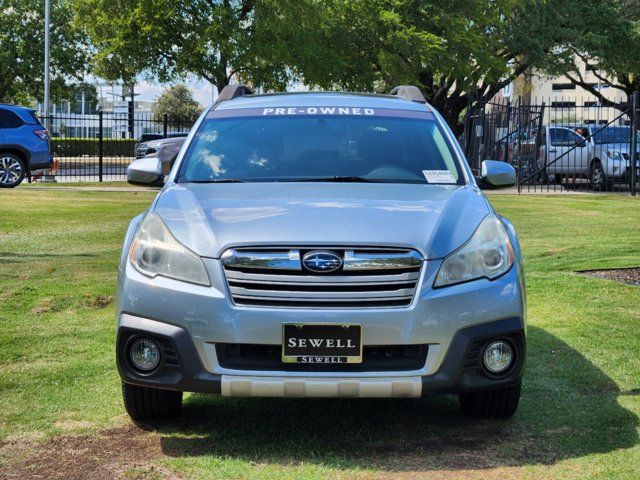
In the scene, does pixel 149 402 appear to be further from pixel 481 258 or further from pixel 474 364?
pixel 481 258

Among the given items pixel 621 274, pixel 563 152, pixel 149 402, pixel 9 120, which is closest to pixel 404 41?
pixel 563 152

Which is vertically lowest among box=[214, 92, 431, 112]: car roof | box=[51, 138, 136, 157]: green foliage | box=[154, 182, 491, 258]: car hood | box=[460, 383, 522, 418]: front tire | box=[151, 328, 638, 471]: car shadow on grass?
box=[151, 328, 638, 471]: car shadow on grass

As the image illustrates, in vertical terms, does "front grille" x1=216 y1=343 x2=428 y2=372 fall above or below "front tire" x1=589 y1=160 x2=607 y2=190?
below

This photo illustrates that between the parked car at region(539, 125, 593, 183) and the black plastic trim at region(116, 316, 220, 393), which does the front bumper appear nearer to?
the black plastic trim at region(116, 316, 220, 393)

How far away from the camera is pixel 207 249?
416 cm

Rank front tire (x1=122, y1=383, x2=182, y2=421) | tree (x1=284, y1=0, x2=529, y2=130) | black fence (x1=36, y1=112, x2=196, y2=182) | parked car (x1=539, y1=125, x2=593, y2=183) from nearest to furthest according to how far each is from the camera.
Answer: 1. front tire (x1=122, y1=383, x2=182, y2=421)
2. parked car (x1=539, y1=125, x2=593, y2=183)
3. black fence (x1=36, y1=112, x2=196, y2=182)
4. tree (x1=284, y1=0, x2=529, y2=130)

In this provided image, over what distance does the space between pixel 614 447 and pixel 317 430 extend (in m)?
1.36

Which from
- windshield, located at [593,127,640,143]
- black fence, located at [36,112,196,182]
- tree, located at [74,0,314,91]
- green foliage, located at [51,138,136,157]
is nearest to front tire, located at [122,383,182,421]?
windshield, located at [593,127,640,143]

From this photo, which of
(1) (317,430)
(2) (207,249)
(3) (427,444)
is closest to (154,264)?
(2) (207,249)

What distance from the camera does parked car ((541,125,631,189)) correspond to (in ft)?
81.0

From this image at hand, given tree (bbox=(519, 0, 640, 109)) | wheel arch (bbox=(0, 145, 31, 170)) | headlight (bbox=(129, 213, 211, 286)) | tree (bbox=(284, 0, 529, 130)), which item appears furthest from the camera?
tree (bbox=(519, 0, 640, 109))

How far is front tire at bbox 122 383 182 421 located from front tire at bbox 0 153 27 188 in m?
19.3

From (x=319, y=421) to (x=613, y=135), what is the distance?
22.1 metres

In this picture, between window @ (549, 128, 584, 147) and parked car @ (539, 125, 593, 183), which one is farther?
window @ (549, 128, 584, 147)
